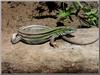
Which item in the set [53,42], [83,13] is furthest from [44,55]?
[83,13]

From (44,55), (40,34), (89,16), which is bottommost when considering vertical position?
(44,55)

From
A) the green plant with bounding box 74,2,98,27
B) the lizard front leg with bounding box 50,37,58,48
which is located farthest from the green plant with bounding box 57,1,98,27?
the lizard front leg with bounding box 50,37,58,48

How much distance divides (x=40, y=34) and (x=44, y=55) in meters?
0.15

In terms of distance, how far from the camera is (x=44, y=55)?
175cm

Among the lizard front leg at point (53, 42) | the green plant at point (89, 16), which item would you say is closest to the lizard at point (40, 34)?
the lizard front leg at point (53, 42)

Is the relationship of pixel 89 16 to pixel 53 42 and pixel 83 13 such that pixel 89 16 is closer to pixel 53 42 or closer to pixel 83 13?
pixel 83 13

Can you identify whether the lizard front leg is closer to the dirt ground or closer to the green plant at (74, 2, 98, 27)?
the dirt ground

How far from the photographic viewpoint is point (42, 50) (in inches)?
69.2

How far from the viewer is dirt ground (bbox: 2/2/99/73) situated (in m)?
1.75

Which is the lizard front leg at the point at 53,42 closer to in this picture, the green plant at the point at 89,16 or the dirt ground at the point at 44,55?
the dirt ground at the point at 44,55

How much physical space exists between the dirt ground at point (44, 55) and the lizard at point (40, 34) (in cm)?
3

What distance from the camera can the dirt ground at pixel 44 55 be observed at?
1.75 metres

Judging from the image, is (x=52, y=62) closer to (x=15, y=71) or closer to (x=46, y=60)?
(x=46, y=60)

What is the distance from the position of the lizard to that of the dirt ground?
3 centimetres
